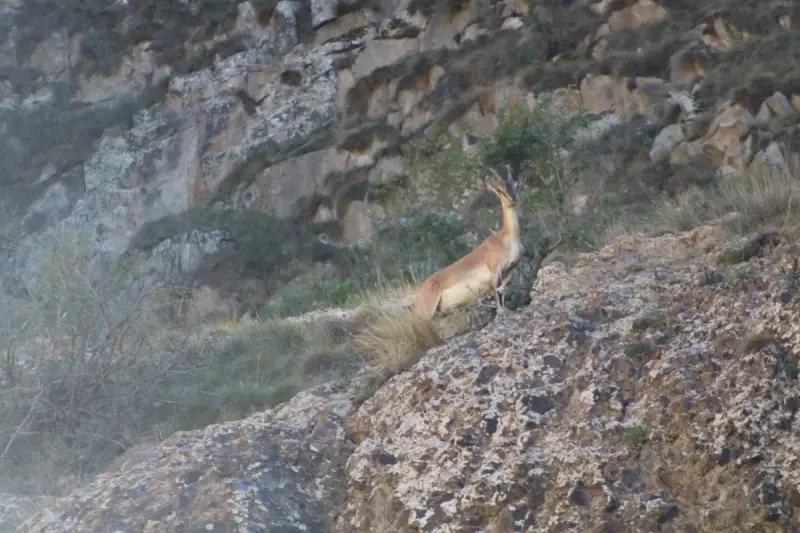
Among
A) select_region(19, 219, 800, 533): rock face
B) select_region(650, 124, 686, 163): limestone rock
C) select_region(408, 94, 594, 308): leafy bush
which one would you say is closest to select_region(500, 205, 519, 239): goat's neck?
select_region(19, 219, 800, 533): rock face

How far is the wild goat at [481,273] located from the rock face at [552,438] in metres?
1.15

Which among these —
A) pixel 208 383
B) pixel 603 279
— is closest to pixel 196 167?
pixel 208 383

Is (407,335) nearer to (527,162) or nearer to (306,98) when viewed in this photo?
(527,162)

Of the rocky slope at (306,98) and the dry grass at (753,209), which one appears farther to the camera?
the rocky slope at (306,98)

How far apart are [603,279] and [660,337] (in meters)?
1.49

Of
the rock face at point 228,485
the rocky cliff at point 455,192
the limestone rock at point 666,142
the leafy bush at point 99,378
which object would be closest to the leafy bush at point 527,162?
the rocky cliff at point 455,192

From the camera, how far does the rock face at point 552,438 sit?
605 centimetres

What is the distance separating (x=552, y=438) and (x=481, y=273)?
2.81m

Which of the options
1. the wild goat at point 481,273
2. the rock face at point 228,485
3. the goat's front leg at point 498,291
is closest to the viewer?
the rock face at point 228,485

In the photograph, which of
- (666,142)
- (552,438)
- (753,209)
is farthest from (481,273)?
(666,142)

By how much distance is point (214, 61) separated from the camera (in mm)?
47156

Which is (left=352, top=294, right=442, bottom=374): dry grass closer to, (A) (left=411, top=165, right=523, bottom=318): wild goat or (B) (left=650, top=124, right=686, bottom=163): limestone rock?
(A) (left=411, top=165, right=523, bottom=318): wild goat

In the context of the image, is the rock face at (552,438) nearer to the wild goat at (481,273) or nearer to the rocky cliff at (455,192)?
the rocky cliff at (455,192)

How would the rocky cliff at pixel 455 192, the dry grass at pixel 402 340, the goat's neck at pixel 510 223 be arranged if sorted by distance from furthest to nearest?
1. the goat's neck at pixel 510 223
2. the dry grass at pixel 402 340
3. the rocky cliff at pixel 455 192
